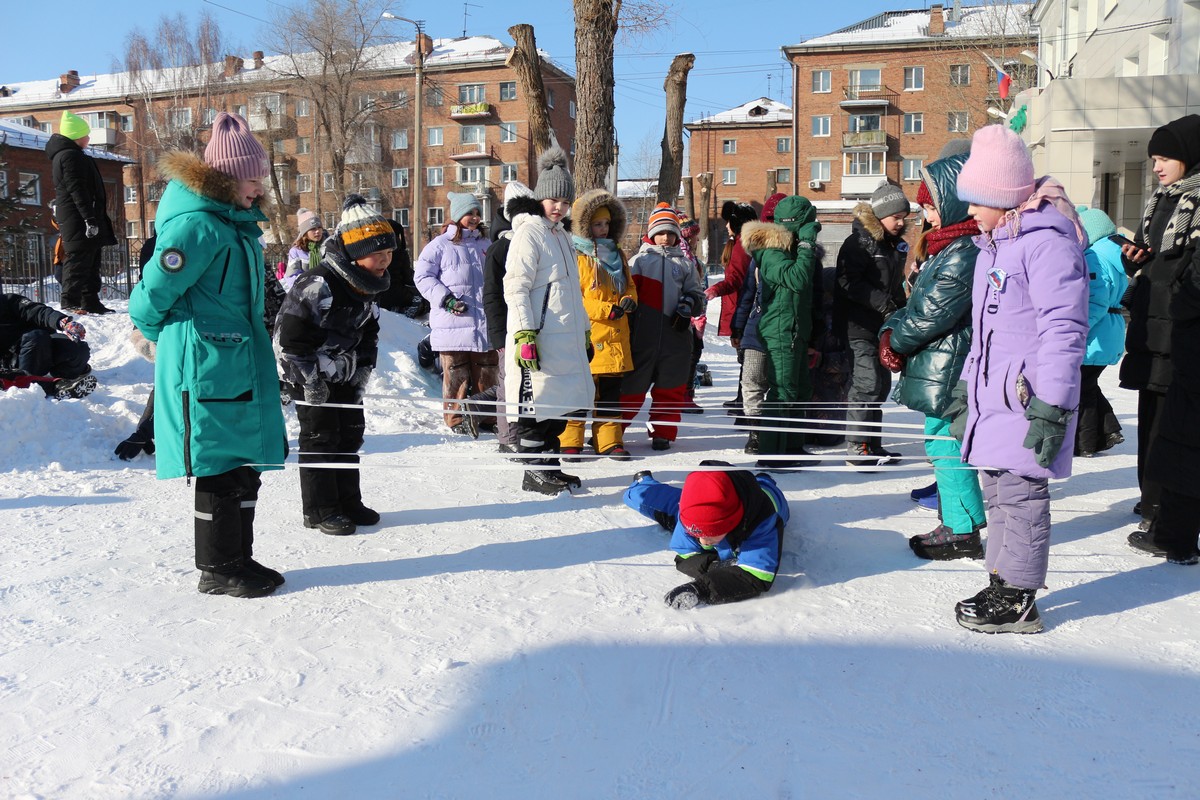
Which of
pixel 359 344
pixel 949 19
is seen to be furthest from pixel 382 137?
pixel 359 344

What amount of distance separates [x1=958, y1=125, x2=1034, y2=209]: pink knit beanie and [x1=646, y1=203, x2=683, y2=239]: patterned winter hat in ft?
12.0

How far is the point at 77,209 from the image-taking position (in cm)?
895

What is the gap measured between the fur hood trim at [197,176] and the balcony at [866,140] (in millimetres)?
53331

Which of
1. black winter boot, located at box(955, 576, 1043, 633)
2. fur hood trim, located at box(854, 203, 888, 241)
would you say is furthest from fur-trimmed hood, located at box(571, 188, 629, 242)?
black winter boot, located at box(955, 576, 1043, 633)

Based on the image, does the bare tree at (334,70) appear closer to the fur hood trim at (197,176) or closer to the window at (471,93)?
the window at (471,93)

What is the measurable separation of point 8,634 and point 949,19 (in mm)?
57300

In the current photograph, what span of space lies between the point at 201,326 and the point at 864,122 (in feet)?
181

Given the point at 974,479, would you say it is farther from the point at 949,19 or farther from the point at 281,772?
the point at 949,19

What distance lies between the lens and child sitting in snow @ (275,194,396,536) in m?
4.45

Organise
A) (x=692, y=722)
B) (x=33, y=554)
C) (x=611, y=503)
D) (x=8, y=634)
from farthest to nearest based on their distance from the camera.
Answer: (x=611, y=503) < (x=33, y=554) < (x=8, y=634) < (x=692, y=722)

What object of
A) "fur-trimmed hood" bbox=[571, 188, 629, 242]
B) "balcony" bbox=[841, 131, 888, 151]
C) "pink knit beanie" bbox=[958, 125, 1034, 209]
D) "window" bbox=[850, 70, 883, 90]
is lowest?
"pink knit beanie" bbox=[958, 125, 1034, 209]

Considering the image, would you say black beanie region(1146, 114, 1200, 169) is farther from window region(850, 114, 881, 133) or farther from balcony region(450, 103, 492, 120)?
balcony region(450, 103, 492, 120)

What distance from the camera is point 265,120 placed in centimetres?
4862

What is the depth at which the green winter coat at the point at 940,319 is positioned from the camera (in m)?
4.13
